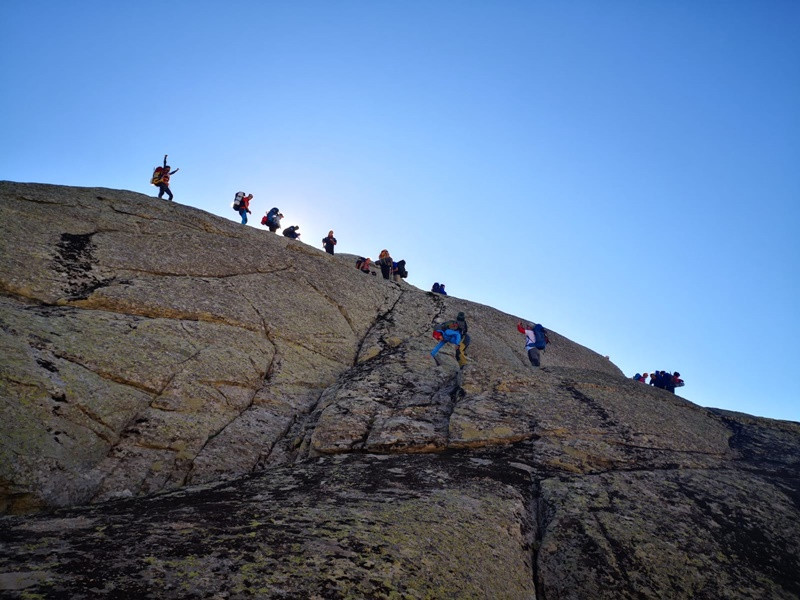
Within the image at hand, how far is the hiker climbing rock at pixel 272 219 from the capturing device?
29317 millimetres

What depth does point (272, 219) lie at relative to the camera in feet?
96.3

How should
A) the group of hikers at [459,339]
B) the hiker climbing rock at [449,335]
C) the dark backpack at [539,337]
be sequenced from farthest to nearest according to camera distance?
the dark backpack at [539,337]
the hiker climbing rock at [449,335]
the group of hikers at [459,339]

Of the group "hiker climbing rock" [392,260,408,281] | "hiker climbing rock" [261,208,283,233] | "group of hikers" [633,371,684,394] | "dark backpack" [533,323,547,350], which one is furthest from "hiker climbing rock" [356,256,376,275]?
"group of hikers" [633,371,684,394]

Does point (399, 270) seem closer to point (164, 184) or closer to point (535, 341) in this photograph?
point (535, 341)

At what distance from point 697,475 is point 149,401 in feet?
47.7

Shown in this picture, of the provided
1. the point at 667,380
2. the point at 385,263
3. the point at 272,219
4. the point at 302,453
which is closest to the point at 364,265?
the point at 385,263

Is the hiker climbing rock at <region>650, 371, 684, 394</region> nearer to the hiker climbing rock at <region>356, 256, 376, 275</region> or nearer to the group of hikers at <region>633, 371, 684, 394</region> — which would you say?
the group of hikers at <region>633, 371, 684, 394</region>

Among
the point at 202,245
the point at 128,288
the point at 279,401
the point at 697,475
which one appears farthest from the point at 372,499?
the point at 202,245

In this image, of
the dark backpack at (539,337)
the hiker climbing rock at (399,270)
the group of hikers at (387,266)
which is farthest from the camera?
the hiker climbing rock at (399,270)

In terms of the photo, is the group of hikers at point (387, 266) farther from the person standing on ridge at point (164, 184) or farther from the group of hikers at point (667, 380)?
the group of hikers at point (667, 380)

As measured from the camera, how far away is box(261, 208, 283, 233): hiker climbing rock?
96.2 ft

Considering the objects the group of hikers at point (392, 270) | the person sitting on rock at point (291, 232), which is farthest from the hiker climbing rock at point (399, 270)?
the person sitting on rock at point (291, 232)

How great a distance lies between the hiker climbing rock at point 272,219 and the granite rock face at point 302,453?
8.31m

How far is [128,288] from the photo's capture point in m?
15.7
